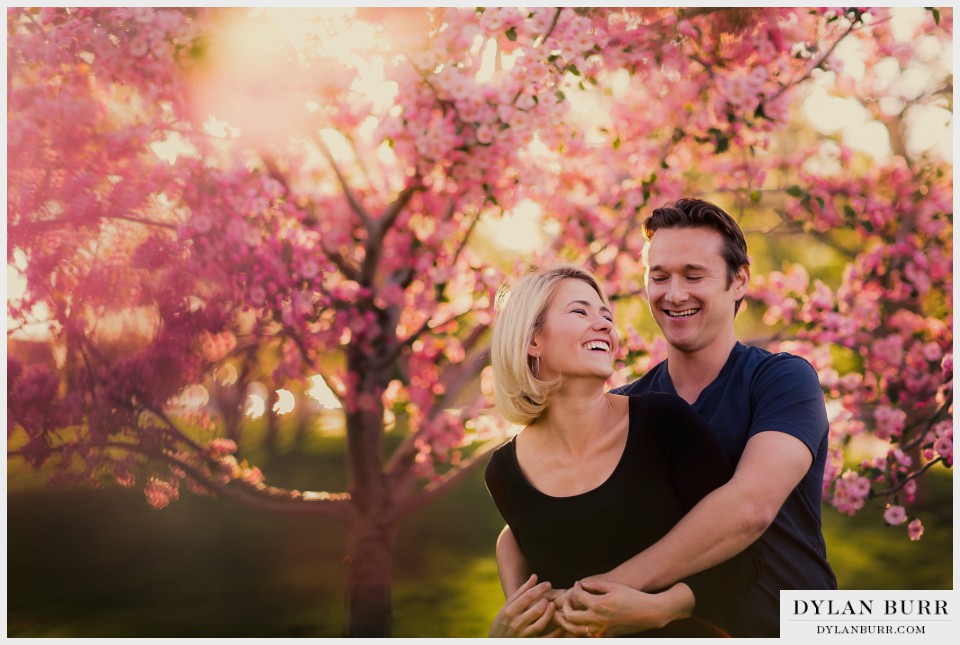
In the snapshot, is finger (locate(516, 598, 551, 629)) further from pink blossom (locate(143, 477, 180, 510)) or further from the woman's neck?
pink blossom (locate(143, 477, 180, 510))

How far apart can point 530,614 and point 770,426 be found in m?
0.76

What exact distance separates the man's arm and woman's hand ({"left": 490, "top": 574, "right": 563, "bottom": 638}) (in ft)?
0.49

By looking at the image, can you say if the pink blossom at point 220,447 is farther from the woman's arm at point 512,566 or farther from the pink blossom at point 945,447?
the pink blossom at point 945,447

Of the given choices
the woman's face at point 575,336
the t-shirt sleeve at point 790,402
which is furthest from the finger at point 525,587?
the t-shirt sleeve at point 790,402

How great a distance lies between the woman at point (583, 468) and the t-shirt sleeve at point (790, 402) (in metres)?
0.22

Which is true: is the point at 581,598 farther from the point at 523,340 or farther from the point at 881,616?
the point at 881,616

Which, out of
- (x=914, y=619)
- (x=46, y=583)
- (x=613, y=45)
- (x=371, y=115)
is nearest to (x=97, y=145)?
(x=371, y=115)

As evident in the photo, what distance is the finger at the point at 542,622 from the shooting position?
2.17 meters

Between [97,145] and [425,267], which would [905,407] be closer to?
[425,267]

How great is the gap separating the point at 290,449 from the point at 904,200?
Answer: 8.13 metres

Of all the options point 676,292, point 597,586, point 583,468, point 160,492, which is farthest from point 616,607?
point 160,492

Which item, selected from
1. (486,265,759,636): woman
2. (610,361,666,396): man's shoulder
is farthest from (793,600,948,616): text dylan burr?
(610,361,666,396): man's shoulder

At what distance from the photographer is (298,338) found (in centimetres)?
482

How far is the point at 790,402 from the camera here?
229 cm
